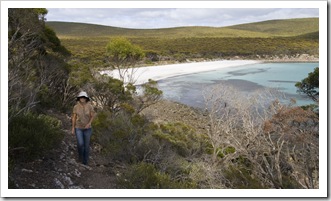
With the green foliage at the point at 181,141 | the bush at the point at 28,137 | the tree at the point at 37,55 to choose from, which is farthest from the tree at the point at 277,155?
the tree at the point at 37,55

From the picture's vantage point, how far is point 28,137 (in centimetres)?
454

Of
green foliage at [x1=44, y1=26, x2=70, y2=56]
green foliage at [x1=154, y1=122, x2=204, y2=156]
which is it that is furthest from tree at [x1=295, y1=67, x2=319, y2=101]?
green foliage at [x1=44, y1=26, x2=70, y2=56]

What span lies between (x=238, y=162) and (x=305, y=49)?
148 ft

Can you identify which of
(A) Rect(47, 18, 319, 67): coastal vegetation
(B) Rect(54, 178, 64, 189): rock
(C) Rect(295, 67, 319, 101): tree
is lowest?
(B) Rect(54, 178, 64, 189): rock

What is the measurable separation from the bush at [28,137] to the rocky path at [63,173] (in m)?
0.14

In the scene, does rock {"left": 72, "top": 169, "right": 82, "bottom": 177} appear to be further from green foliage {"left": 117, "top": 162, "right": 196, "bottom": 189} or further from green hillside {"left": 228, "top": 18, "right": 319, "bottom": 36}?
green hillside {"left": 228, "top": 18, "right": 319, "bottom": 36}

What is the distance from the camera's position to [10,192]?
3746 millimetres

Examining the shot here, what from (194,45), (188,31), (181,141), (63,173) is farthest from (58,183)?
(188,31)

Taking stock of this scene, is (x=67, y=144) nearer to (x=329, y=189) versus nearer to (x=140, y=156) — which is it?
(x=140, y=156)

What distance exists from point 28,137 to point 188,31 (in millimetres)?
75927

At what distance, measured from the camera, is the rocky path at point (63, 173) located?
14.1 ft

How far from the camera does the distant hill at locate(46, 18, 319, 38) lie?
68000 millimetres

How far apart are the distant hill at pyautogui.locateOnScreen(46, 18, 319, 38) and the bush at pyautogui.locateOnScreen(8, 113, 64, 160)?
5786cm

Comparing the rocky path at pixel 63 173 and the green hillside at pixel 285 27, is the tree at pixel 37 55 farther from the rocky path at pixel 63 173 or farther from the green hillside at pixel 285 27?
the green hillside at pixel 285 27
